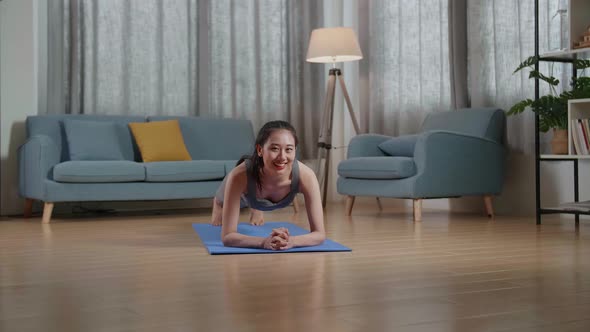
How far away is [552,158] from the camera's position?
14.3ft

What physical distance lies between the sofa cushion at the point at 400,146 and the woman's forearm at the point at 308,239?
7.24 feet

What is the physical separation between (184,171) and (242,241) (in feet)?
7.26

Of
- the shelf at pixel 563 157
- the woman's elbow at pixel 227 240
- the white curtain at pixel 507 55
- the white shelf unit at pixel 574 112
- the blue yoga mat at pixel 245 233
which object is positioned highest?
the white curtain at pixel 507 55

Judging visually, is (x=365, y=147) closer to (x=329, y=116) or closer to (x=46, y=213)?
(x=329, y=116)

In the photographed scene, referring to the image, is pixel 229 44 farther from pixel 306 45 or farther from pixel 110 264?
pixel 110 264

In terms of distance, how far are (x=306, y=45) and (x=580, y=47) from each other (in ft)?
10.2

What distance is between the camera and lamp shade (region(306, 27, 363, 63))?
5898mm

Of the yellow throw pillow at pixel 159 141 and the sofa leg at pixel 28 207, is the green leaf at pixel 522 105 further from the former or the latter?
the sofa leg at pixel 28 207

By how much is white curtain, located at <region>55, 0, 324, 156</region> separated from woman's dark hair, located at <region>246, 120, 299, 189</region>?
10.3ft

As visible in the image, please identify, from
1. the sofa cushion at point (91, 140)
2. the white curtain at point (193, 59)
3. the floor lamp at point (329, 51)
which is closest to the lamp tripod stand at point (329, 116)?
the floor lamp at point (329, 51)

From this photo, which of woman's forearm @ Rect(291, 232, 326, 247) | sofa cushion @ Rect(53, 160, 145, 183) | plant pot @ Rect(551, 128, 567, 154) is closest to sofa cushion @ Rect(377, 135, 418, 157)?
plant pot @ Rect(551, 128, 567, 154)

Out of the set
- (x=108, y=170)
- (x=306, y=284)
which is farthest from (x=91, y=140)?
(x=306, y=284)

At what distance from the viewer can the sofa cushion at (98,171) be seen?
4852mm

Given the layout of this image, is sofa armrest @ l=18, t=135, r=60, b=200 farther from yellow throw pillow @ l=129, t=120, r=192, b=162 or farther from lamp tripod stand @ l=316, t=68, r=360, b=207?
lamp tripod stand @ l=316, t=68, r=360, b=207
